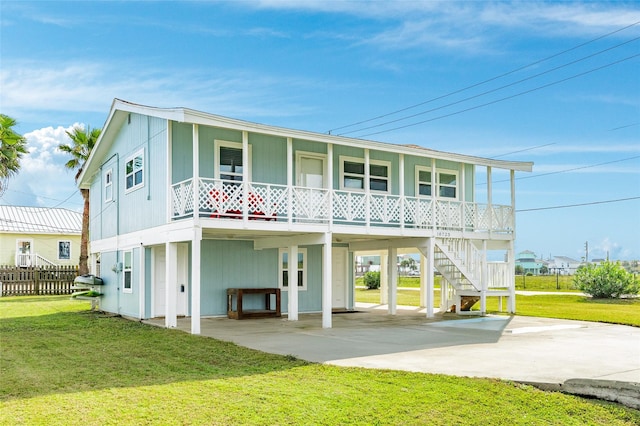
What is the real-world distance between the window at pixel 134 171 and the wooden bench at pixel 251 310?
14.1 feet

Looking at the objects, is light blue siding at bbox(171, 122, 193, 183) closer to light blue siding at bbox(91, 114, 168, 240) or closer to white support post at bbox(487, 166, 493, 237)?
light blue siding at bbox(91, 114, 168, 240)

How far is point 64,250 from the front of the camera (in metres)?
41.7

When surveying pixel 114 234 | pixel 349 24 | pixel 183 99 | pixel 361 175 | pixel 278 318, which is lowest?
pixel 278 318

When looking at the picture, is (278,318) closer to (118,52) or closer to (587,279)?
(118,52)

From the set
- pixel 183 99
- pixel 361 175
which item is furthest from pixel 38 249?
pixel 361 175

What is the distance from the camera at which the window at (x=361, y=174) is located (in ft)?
66.3

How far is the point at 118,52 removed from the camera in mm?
19344

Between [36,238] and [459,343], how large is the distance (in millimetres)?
34942

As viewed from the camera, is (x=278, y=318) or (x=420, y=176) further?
(x=420, y=176)

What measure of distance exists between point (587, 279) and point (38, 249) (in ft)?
109

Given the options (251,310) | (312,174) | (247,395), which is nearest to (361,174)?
(312,174)

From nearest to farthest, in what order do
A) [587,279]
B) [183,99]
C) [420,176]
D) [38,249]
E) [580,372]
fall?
1. [580,372]
2. [420,176]
3. [183,99]
4. [587,279]
5. [38,249]

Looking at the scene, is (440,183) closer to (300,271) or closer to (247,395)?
(300,271)

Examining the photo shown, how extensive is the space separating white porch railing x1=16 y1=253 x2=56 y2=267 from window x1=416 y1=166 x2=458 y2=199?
28233mm
